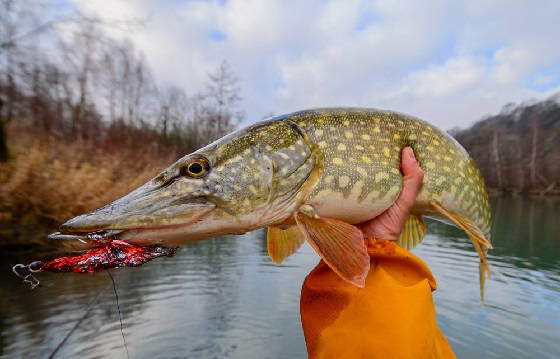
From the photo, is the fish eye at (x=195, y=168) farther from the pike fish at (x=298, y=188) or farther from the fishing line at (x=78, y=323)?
the fishing line at (x=78, y=323)

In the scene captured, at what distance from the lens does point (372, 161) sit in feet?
5.14

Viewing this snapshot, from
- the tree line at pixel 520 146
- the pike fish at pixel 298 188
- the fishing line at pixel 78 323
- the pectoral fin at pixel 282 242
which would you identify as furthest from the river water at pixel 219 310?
the tree line at pixel 520 146

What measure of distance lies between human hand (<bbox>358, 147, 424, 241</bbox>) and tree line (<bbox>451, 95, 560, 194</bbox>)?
37.9 metres

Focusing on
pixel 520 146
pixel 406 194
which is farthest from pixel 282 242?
pixel 520 146

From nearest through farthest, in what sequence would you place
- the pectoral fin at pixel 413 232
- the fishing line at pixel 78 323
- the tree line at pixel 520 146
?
1. the pectoral fin at pixel 413 232
2. the fishing line at pixel 78 323
3. the tree line at pixel 520 146

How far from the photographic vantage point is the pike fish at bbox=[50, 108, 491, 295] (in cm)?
121

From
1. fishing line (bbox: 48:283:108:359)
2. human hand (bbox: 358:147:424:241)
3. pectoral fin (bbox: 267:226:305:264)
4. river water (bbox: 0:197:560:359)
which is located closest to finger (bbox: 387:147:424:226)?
human hand (bbox: 358:147:424:241)

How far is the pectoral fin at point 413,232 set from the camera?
6.35 feet

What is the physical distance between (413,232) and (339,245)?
33.7 inches

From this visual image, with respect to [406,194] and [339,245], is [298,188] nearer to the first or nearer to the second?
[339,245]

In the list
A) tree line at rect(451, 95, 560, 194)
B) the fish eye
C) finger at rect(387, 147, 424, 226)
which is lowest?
finger at rect(387, 147, 424, 226)

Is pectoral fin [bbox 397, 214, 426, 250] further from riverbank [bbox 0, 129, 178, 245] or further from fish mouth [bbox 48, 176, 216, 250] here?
riverbank [bbox 0, 129, 178, 245]

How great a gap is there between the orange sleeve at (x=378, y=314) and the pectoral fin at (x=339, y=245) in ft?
0.22

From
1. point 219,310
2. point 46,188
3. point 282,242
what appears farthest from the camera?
point 46,188
